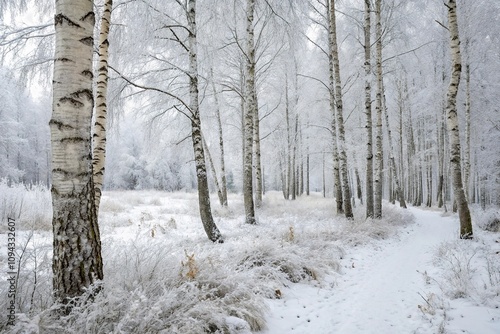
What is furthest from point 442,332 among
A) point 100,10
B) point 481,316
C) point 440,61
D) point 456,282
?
point 440,61

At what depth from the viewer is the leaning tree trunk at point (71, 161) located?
197 cm

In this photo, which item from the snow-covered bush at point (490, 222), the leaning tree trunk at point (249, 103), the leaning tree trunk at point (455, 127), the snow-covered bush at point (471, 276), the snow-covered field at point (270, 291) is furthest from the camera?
the snow-covered bush at point (490, 222)

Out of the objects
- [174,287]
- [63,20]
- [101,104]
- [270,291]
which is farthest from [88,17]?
[270,291]

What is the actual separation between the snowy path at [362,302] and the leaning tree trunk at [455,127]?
2.04 m

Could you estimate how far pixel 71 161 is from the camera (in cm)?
200

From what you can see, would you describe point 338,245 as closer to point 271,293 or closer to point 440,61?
point 271,293

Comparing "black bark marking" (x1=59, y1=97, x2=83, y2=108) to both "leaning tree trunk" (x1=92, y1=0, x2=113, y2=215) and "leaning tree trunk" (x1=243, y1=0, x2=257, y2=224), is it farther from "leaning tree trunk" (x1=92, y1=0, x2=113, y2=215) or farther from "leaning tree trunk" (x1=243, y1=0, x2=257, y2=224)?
"leaning tree trunk" (x1=243, y1=0, x2=257, y2=224)

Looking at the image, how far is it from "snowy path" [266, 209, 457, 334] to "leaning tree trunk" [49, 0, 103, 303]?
1785 mm

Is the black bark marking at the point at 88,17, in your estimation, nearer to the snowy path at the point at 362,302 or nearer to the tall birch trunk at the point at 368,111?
the snowy path at the point at 362,302

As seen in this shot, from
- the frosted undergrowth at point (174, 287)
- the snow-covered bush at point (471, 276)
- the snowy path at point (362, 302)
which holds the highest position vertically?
the frosted undergrowth at point (174, 287)

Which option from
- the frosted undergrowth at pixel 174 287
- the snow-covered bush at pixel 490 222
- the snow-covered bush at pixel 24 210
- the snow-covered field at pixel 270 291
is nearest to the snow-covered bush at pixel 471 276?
the snow-covered field at pixel 270 291

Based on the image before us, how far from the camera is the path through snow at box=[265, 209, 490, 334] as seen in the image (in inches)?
106

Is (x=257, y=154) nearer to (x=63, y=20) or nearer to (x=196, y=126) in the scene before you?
(x=196, y=126)

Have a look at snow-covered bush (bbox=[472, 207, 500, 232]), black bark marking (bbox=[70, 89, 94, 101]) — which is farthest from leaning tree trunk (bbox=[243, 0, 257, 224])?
snow-covered bush (bbox=[472, 207, 500, 232])
